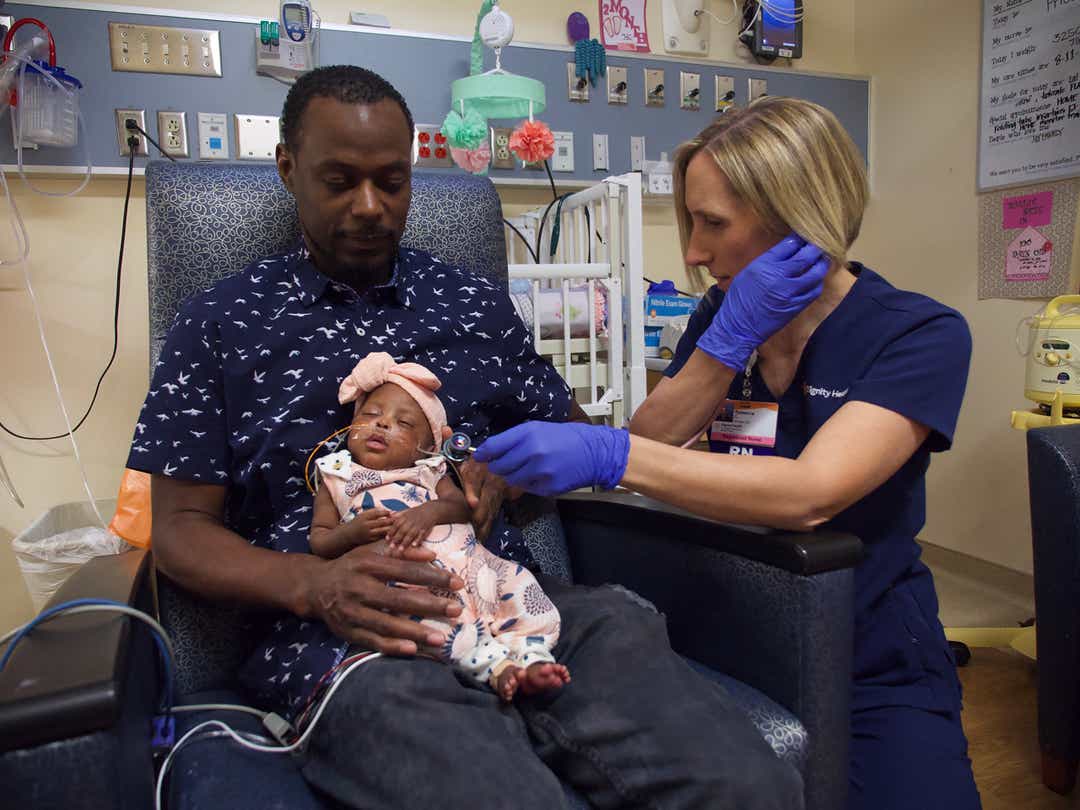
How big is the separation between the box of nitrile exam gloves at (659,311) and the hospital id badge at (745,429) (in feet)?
3.42

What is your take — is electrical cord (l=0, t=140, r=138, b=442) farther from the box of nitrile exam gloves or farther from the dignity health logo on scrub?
the dignity health logo on scrub

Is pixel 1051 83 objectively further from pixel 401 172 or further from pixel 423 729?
pixel 423 729

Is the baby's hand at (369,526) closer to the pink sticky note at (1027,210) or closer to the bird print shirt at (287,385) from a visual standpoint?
the bird print shirt at (287,385)

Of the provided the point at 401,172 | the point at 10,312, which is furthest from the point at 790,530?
the point at 10,312

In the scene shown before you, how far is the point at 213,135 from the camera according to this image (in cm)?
212

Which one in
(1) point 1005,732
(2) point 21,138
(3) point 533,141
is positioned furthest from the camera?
(3) point 533,141

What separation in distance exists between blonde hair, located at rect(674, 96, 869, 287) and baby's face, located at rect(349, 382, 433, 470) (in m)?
0.57

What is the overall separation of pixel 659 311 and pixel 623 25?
1.03 m

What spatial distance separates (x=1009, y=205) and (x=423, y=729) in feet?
7.88

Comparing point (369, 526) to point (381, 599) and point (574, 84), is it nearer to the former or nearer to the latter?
point (381, 599)

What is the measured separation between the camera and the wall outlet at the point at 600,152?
2.54 metres

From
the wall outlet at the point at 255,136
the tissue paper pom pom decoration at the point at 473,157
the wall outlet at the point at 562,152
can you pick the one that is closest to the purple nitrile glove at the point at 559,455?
the tissue paper pom pom decoration at the point at 473,157

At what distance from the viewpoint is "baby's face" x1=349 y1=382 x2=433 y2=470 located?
1031 millimetres

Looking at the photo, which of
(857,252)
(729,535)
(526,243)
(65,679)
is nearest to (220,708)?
(65,679)
